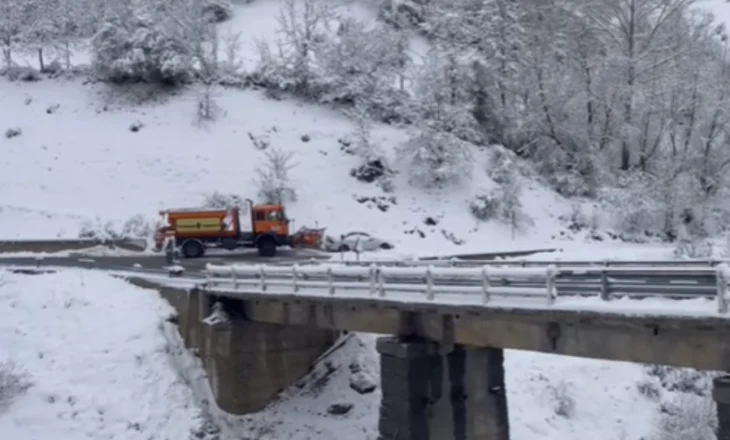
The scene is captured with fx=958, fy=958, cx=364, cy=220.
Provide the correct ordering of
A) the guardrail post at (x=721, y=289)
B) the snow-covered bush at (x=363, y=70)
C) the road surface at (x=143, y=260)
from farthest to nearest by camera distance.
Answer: the snow-covered bush at (x=363, y=70) < the road surface at (x=143, y=260) < the guardrail post at (x=721, y=289)

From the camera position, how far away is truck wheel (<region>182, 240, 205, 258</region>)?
3900cm

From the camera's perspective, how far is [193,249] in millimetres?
39188

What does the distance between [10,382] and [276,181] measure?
79.2 feet

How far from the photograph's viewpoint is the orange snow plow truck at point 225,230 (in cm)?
3906

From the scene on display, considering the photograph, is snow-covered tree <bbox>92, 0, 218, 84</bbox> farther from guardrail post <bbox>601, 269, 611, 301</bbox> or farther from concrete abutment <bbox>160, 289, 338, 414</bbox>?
guardrail post <bbox>601, 269, 611, 301</bbox>

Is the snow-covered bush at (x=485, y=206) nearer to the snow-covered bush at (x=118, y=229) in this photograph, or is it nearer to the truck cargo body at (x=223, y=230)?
the truck cargo body at (x=223, y=230)

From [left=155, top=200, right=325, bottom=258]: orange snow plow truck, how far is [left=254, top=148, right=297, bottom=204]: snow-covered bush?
480 cm

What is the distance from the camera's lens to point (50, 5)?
65312mm

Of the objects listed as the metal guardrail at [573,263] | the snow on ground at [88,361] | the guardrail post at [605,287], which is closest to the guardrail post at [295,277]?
the metal guardrail at [573,263]

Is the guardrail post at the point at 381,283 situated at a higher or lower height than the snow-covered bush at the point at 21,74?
lower

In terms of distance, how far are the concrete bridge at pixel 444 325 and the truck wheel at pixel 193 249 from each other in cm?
929

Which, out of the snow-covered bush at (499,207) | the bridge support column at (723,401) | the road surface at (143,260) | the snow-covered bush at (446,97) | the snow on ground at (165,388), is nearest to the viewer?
the bridge support column at (723,401)

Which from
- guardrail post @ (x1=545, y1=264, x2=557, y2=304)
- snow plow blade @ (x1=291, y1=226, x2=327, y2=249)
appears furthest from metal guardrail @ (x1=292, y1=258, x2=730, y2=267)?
snow plow blade @ (x1=291, y1=226, x2=327, y2=249)

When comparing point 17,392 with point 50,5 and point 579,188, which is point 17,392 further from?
point 50,5
